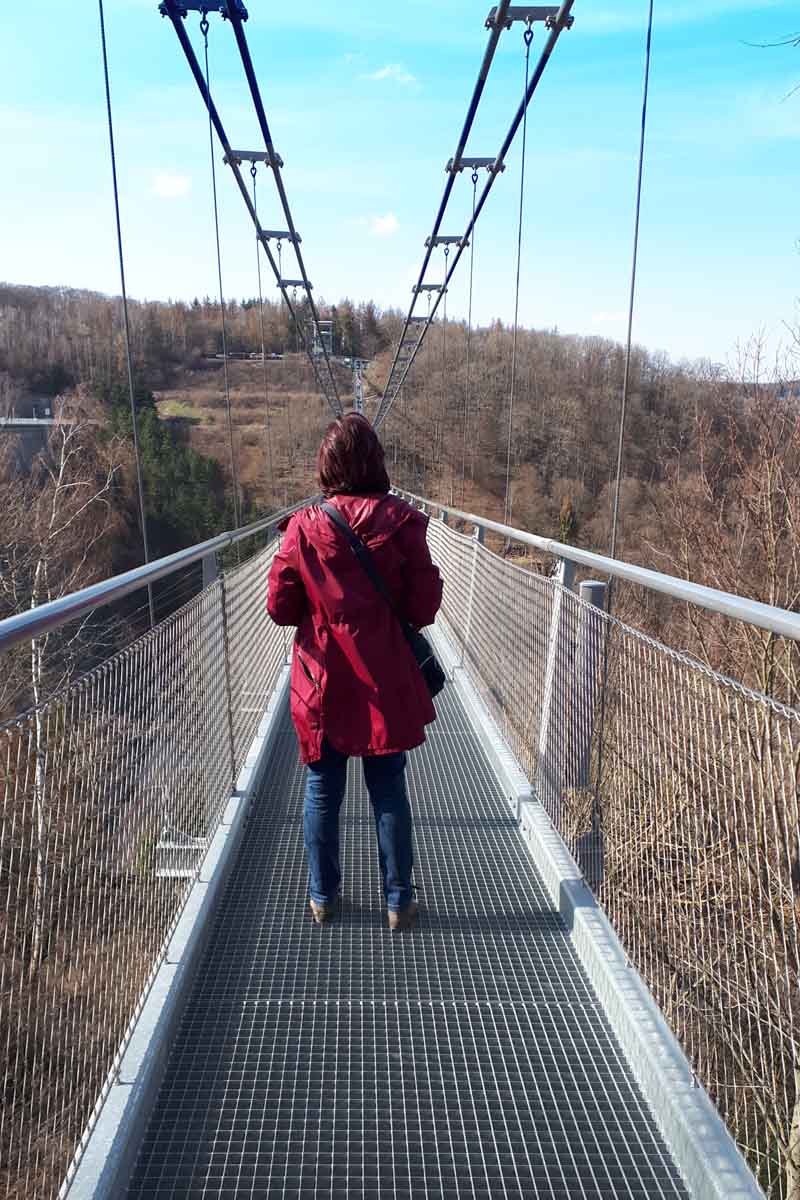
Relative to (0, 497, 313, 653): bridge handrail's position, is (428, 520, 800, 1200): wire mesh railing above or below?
below

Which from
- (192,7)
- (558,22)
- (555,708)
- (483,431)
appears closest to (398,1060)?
(555,708)

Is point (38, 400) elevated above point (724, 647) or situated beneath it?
elevated above

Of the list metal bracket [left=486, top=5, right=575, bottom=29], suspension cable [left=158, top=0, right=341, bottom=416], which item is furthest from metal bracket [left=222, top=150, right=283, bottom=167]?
metal bracket [left=486, top=5, right=575, bottom=29]

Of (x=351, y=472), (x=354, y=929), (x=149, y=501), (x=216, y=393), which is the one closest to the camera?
(x=351, y=472)

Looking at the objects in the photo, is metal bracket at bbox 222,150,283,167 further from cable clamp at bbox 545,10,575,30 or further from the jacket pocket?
the jacket pocket

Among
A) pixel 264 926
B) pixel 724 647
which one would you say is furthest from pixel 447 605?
pixel 724 647

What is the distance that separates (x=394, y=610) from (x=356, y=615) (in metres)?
0.09

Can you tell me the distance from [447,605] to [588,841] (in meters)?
3.33

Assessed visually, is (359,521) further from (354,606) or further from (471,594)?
(471,594)

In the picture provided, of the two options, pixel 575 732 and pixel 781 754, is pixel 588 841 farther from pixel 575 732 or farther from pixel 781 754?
pixel 781 754

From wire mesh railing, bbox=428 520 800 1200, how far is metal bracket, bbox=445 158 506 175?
7.18 m

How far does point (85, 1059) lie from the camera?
146cm

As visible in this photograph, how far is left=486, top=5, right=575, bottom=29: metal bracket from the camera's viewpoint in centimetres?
591

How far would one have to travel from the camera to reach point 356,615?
1.78 m
